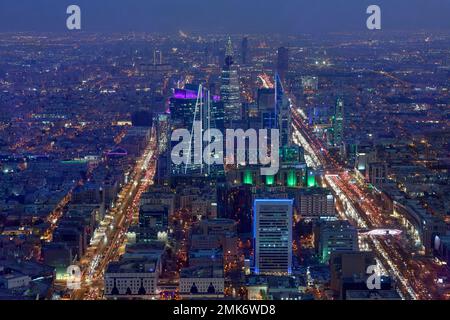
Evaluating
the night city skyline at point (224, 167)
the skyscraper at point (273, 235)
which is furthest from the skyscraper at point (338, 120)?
the skyscraper at point (273, 235)

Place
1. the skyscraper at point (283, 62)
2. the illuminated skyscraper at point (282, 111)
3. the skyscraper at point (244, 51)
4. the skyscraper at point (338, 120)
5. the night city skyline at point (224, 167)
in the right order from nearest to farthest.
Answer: the night city skyline at point (224, 167)
the skyscraper at point (244, 51)
the skyscraper at point (283, 62)
the illuminated skyscraper at point (282, 111)
the skyscraper at point (338, 120)

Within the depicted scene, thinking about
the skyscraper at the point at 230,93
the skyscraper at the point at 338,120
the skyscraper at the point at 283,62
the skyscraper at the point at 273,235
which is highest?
the skyscraper at the point at 283,62

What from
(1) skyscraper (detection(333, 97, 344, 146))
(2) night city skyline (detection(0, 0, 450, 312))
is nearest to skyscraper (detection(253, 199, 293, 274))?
(2) night city skyline (detection(0, 0, 450, 312))

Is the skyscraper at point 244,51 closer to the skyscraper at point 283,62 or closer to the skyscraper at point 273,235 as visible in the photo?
the skyscraper at point 283,62

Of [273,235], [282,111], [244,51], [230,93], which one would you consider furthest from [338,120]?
[273,235]

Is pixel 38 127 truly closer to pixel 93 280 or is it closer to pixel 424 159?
pixel 424 159

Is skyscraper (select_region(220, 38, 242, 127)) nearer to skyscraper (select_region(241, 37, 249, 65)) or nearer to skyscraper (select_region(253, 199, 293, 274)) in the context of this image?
skyscraper (select_region(241, 37, 249, 65))
